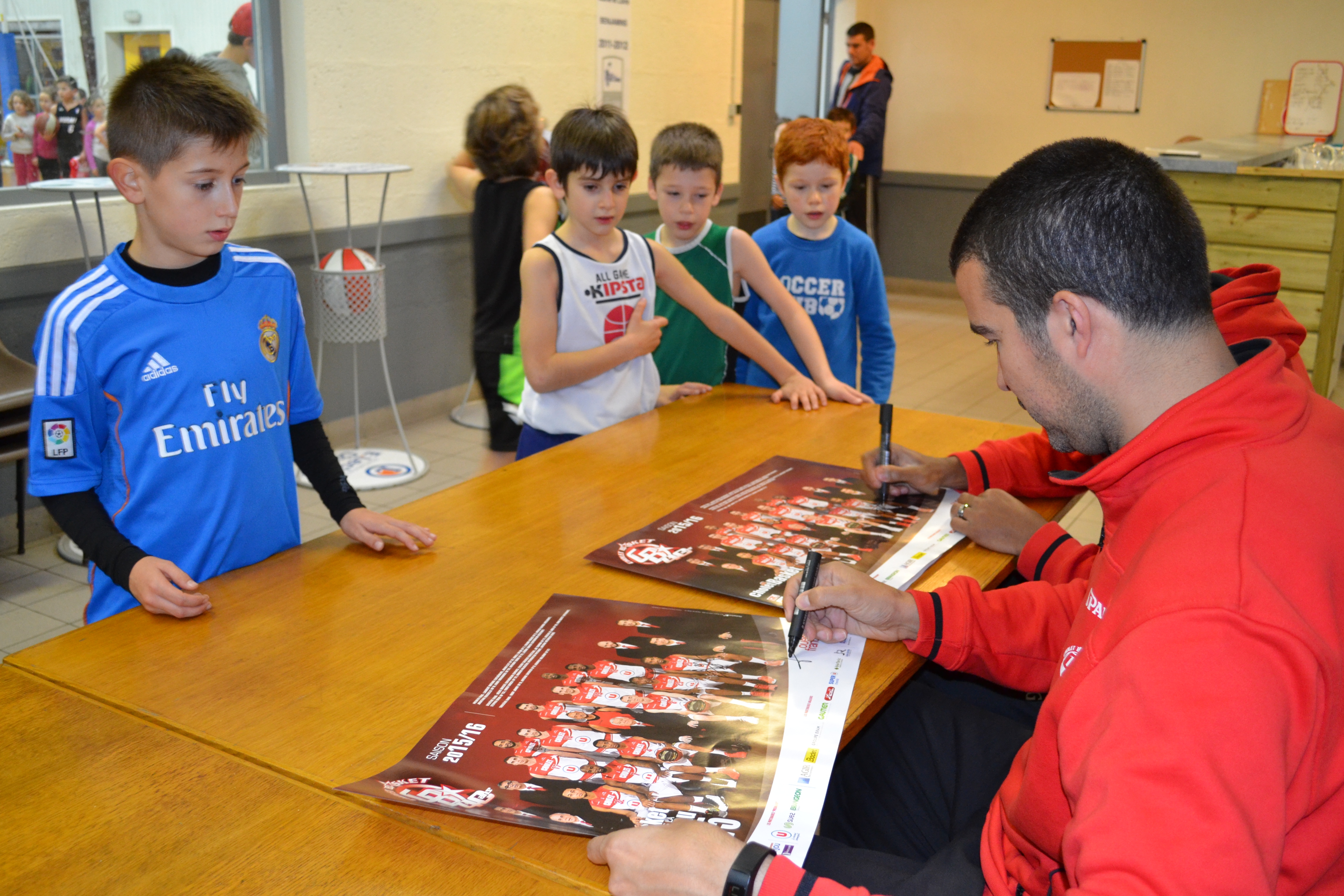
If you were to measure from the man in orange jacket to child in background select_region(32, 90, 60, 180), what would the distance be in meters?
3.03

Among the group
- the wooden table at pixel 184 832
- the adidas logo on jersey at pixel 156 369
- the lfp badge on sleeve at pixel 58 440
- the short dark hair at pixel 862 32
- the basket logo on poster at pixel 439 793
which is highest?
the short dark hair at pixel 862 32

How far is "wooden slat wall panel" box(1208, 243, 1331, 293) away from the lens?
4.37 metres

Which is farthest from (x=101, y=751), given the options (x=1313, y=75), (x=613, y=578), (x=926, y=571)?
(x=1313, y=75)

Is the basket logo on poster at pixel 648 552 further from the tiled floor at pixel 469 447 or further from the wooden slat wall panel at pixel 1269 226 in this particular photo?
the wooden slat wall panel at pixel 1269 226

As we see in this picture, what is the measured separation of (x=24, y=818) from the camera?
881 millimetres

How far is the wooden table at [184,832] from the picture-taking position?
820 mm

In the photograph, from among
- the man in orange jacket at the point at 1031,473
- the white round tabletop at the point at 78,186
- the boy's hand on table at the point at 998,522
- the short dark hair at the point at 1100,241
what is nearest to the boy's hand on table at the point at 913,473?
the man in orange jacket at the point at 1031,473

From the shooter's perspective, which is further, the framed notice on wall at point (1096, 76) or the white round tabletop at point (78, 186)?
the framed notice on wall at point (1096, 76)

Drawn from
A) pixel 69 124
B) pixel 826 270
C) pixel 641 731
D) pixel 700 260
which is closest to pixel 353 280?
pixel 69 124

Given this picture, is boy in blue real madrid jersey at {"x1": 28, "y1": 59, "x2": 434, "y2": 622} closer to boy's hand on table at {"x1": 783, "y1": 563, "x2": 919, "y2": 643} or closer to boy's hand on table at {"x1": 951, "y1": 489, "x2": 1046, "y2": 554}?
boy's hand on table at {"x1": 783, "y1": 563, "x2": 919, "y2": 643}

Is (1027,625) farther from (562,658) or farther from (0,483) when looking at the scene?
(0,483)

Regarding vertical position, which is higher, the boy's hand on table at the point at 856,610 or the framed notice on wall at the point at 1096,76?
the framed notice on wall at the point at 1096,76

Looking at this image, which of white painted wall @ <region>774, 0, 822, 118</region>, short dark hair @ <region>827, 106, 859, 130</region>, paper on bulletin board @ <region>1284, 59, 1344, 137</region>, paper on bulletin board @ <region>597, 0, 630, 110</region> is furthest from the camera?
white painted wall @ <region>774, 0, 822, 118</region>

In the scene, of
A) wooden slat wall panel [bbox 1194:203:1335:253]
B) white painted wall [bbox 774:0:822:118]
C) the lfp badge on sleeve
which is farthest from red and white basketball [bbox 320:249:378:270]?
white painted wall [bbox 774:0:822:118]
